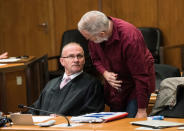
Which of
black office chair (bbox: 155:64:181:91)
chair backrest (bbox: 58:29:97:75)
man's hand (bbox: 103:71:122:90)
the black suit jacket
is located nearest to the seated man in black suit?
the black suit jacket

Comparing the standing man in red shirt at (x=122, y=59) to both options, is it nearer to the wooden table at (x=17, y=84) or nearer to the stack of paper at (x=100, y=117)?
the stack of paper at (x=100, y=117)

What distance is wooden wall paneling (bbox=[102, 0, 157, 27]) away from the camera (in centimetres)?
606

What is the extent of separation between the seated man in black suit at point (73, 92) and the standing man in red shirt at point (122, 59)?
160mm

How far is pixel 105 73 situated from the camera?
300 cm

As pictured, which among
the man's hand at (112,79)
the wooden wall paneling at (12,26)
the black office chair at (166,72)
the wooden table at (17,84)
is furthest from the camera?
the wooden wall paneling at (12,26)

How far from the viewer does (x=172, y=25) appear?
19.5ft

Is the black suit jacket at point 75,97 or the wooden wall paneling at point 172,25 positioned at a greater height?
the wooden wall paneling at point 172,25

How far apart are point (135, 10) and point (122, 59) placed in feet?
11.2

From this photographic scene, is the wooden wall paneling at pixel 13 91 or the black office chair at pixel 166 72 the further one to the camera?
the wooden wall paneling at pixel 13 91

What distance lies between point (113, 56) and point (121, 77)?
0.69 ft

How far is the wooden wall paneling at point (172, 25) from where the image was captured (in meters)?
5.88

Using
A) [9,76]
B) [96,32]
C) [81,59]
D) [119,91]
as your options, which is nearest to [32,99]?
[9,76]

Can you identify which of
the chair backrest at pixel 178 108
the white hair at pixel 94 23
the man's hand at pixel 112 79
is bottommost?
the chair backrest at pixel 178 108

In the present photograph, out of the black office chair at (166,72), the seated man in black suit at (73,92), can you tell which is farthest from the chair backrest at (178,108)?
the black office chair at (166,72)
